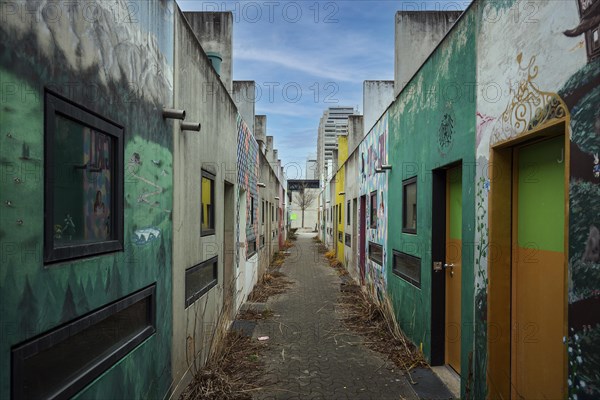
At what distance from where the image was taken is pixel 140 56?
126 inches

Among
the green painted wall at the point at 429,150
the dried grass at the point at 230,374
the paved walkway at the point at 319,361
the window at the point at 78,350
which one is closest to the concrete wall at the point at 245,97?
the paved walkway at the point at 319,361

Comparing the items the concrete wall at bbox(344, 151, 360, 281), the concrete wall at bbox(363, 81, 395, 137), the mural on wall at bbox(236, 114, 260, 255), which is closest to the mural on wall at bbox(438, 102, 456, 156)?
the mural on wall at bbox(236, 114, 260, 255)

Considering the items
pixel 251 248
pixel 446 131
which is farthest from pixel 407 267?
pixel 251 248

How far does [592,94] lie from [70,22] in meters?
2.77

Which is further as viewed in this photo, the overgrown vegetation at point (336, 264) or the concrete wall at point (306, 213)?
the concrete wall at point (306, 213)

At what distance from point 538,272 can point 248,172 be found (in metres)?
7.39

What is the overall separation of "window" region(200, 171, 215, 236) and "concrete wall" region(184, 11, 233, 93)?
4.29 metres

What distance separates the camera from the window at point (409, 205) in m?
6.08

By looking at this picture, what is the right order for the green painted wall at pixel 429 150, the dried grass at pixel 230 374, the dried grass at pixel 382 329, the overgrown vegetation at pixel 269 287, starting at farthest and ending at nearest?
1. the overgrown vegetation at pixel 269 287
2. the dried grass at pixel 382 329
3. the dried grass at pixel 230 374
4. the green painted wall at pixel 429 150

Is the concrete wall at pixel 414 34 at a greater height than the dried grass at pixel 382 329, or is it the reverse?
the concrete wall at pixel 414 34

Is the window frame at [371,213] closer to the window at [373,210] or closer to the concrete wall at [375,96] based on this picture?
the window at [373,210]

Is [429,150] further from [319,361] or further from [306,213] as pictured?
[306,213]

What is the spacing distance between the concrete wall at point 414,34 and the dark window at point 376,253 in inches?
122

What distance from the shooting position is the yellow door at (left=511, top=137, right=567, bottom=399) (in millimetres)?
2957
